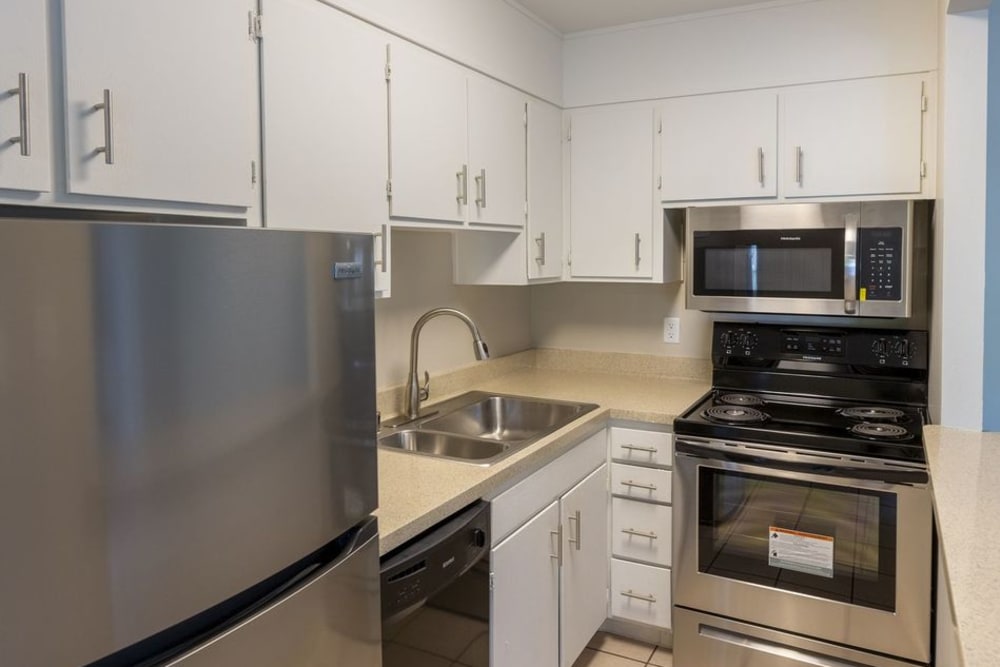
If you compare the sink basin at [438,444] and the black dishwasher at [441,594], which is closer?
the black dishwasher at [441,594]

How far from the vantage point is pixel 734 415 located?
8.16 ft

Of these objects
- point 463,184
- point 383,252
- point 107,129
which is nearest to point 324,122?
point 383,252

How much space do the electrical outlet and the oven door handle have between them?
819 mm

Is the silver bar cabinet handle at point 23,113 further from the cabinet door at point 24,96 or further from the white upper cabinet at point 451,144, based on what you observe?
the white upper cabinet at point 451,144

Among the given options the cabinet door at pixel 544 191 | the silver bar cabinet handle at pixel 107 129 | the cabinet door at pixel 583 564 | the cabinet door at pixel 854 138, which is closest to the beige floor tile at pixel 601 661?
the cabinet door at pixel 583 564

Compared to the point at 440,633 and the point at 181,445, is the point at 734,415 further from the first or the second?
the point at 181,445

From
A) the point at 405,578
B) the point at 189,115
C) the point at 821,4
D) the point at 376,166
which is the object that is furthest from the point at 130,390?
the point at 821,4

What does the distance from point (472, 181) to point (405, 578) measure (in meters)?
1.31

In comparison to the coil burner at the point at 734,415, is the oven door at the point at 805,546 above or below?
below

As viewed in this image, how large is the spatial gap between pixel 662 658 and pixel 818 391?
3.78 ft

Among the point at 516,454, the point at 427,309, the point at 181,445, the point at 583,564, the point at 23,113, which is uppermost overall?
the point at 23,113

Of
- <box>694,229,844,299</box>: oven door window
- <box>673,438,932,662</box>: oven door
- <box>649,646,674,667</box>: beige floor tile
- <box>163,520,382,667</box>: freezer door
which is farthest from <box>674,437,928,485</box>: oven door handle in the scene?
<box>163,520,382,667</box>: freezer door

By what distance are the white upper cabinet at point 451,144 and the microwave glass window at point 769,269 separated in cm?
76

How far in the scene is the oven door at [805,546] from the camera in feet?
6.99
